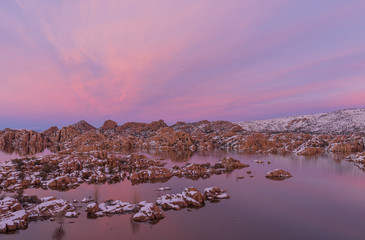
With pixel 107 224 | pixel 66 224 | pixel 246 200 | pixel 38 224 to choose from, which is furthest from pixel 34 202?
pixel 246 200

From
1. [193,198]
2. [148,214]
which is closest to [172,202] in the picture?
[193,198]

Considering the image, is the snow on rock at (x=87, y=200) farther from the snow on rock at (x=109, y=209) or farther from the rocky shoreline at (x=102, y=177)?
the snow on rock at (x=109, y=209)

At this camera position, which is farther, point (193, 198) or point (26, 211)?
point (193, 198)

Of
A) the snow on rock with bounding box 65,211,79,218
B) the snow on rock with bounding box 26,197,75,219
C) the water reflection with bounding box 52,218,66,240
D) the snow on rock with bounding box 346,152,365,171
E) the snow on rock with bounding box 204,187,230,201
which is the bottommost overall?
the snow on rock with bounding box 346,152,365,171

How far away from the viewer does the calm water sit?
818 inches

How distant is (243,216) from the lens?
2517cm

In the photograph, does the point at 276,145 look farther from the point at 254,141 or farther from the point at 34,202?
the point at 34,202

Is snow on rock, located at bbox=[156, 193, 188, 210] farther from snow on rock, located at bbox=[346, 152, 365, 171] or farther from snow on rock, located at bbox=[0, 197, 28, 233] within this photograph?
snow on rock, located at bbox=[346, 152, 365, 171]

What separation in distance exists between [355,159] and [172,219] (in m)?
65.9

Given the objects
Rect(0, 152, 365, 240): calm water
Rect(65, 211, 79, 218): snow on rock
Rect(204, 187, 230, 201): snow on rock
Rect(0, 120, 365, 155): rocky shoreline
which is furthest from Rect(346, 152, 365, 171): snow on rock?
Rect(65, 211, 79, 218): snow on rock

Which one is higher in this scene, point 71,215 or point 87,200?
point 71,215

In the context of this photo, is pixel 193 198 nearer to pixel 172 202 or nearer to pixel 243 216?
pixel 172 202

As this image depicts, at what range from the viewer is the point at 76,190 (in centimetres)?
3566

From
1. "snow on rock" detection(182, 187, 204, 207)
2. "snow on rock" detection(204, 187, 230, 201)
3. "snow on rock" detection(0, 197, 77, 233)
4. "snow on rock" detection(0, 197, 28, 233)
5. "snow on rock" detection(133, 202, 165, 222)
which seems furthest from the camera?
"snow on rock" detection(204, 187, 230, 201)
